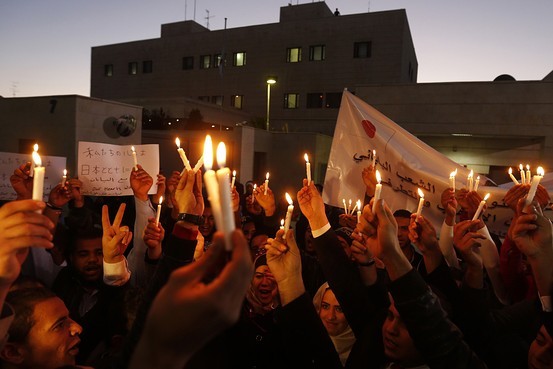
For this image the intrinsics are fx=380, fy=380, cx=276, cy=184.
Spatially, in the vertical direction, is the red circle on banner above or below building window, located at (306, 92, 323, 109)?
below

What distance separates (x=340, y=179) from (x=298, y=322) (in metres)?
3.53

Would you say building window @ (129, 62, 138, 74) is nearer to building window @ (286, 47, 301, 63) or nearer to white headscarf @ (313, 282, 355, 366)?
building window @ (286, 47, 301, 63)

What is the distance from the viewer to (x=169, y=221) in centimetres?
485

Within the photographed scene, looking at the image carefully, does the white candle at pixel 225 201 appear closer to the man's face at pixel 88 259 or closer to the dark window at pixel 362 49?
the man's face at pixel 88 259

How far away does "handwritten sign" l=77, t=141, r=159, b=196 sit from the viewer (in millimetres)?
4578

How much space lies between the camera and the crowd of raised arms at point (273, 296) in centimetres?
90

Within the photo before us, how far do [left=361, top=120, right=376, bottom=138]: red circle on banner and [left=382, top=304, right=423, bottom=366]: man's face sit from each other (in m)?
3.61

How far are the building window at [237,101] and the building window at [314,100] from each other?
6463 millimetres

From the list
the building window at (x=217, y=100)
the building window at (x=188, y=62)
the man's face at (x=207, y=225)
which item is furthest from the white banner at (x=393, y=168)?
the building window at (x=188, y=62)

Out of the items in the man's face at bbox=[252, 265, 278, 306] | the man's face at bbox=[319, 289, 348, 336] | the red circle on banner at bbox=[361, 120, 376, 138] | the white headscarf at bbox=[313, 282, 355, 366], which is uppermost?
the red circle on banner at bbox=[361, 120, 376, 138]

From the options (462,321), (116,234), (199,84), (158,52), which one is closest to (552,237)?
(462,321)

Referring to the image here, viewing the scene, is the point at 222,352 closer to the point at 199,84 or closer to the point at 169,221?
the point at 169,221

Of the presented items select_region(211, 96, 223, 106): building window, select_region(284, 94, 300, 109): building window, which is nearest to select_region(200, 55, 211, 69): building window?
select_region(211, 96, 223, 106): building window

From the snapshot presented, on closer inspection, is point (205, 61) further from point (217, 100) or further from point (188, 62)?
point (217, 100)
